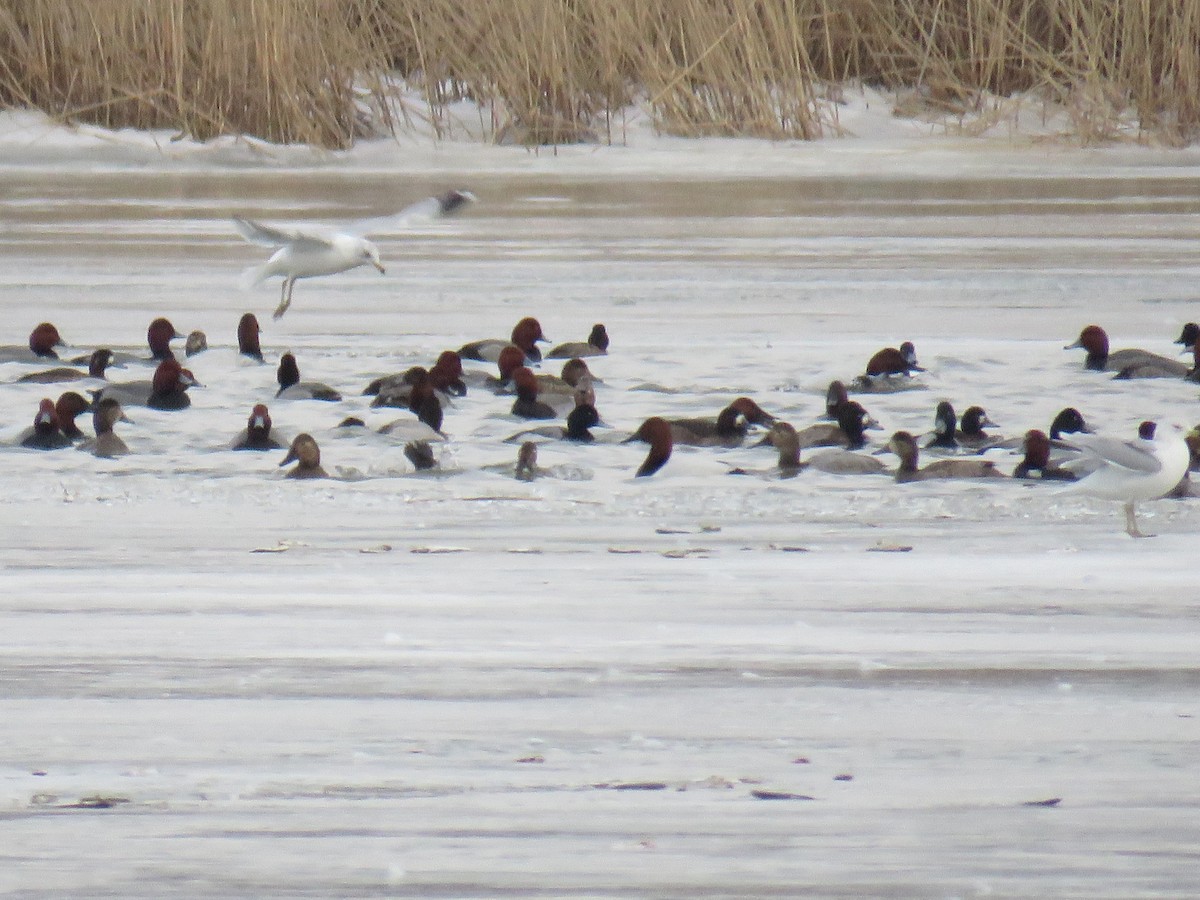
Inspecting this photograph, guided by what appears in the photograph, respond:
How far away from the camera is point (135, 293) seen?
8.76 metres

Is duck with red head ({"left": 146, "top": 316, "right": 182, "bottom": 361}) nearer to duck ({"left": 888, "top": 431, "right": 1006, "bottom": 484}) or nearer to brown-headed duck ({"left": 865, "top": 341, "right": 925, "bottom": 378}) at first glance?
brown-headed duck ({"left": 865, "top": 341, "right": 925, "bottom": 378})

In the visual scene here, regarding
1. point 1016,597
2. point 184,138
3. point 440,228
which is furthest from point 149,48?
point 1016,597

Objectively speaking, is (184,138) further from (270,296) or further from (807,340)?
(807,340)

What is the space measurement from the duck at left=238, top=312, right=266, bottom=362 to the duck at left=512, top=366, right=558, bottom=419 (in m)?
1.36

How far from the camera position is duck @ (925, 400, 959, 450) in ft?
17.6

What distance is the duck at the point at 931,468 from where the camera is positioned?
496cm

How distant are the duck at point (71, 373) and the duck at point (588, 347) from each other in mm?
1344

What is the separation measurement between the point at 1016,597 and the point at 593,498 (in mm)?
1243

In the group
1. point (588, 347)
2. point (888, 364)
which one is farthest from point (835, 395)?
point (588, 347)

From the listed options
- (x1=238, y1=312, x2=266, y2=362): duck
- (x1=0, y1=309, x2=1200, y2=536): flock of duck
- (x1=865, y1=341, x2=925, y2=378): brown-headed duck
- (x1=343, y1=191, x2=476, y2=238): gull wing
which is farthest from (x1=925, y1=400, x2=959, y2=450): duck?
(x1=343, y1=191, x2=476, y2=238): gull wing

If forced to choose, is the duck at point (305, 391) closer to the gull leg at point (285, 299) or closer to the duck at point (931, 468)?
the gull leg at point (285, 299)

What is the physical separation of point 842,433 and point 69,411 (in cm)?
190

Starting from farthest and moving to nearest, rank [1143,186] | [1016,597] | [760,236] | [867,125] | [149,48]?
1. [867,125]
2. [149,48]
3. [1143,186]
4. [760,236]
5. [1016,597]

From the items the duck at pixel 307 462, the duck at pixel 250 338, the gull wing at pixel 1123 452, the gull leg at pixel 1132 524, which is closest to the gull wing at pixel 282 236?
the duck at pixel 250 338
